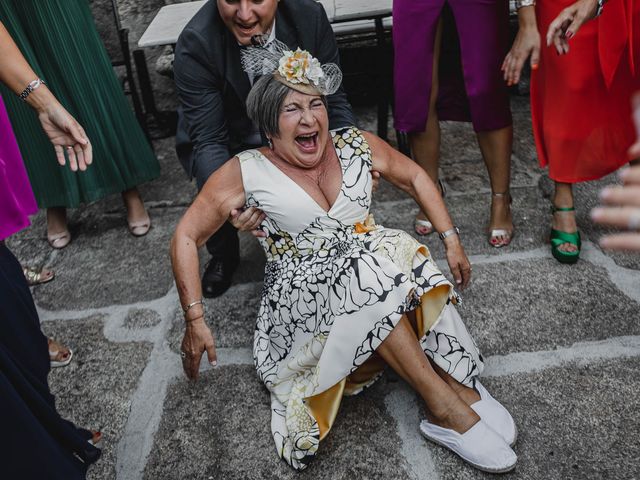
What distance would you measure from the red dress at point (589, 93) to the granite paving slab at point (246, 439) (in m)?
1.44

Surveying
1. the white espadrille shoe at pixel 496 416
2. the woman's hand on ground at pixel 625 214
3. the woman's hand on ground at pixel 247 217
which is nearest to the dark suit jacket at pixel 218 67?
the woman's hand on ground at pixel 247 217

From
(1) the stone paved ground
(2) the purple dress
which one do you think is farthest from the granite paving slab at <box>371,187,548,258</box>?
(2) the purple dress

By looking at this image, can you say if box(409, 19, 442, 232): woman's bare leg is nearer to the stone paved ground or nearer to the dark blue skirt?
the stone paved ground

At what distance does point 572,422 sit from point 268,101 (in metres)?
1.60

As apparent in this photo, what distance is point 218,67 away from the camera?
8.96 ft

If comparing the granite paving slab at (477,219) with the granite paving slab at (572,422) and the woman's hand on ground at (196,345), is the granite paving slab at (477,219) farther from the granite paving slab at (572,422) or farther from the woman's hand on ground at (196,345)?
the woman's hand on ground at (196,345)

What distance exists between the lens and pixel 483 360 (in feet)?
8.15

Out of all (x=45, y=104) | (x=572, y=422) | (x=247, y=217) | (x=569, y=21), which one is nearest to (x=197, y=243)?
(x=247, y=217)

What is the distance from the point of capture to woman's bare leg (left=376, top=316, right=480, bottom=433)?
209cm

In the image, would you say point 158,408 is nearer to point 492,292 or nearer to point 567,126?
point 492,292

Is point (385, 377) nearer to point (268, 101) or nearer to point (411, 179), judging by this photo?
point (411, 179)

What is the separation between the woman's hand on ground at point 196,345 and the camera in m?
2.11

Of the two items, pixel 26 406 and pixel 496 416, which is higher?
pixel 26 406

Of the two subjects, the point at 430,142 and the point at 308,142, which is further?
the point at 430,142
